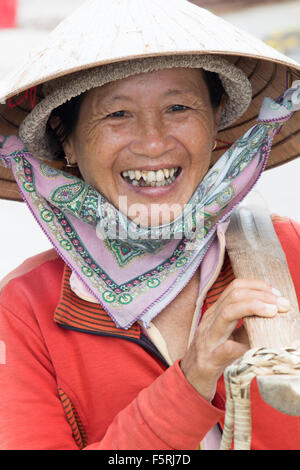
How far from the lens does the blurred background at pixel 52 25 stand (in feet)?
10.1

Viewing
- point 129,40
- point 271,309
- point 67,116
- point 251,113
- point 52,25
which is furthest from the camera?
point 52,25

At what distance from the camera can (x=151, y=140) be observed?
1.41 m

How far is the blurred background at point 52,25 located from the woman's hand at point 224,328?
6.48 feet

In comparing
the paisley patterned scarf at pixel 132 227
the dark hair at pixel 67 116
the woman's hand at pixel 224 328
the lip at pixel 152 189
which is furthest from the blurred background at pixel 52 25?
the woman's hand at pixel 224 328

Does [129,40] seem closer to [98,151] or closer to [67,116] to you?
[98,151]

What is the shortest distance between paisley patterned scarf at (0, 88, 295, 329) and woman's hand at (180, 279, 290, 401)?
28 cm

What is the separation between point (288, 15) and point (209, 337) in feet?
9.05

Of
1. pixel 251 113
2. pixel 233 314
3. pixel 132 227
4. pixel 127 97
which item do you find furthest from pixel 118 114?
pixel 233 314

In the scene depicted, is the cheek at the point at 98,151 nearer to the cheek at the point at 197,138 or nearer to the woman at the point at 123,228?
the woman at the point at 123,228

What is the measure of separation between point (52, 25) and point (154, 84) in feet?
7.28

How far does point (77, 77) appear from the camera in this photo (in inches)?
53.7

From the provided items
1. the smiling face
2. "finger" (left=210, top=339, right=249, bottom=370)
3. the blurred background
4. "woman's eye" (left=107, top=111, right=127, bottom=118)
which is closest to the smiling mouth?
the smiling face

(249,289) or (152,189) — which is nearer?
(249,289)
